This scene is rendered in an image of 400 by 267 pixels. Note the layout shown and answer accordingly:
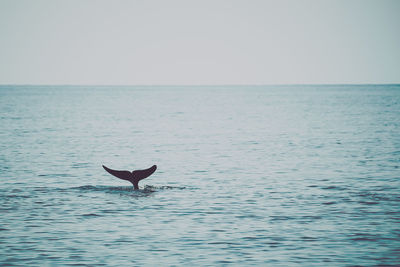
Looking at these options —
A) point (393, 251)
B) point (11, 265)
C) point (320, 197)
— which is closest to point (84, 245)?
point (11, 265)

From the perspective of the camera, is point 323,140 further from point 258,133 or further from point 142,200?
point 142,200

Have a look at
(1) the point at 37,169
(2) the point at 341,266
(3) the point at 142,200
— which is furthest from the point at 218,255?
(1) the point at 37,169

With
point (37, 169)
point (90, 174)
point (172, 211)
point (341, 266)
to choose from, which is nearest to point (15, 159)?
point (37, 169)

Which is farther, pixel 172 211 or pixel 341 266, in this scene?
pixel 172 211

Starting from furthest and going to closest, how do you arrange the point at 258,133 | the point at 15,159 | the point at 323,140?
the point at 258,133 < the point at 323,140 < the point at 15,159

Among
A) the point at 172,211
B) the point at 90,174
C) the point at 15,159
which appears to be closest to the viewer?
the point at 172,211

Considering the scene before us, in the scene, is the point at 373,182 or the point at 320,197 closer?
the point at 320,197

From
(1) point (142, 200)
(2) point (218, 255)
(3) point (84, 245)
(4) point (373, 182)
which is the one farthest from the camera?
(4) point (373, 182)

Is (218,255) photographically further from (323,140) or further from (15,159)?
(323,140)

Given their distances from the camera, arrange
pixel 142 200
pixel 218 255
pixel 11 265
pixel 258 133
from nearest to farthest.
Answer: pixel 11 265, pixel 218 255, pixel 142 200, pixel 258 133

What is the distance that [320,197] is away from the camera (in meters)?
20.5

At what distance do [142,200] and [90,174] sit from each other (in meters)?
7.88

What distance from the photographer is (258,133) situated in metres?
55.2

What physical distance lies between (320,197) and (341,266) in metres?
8.01
